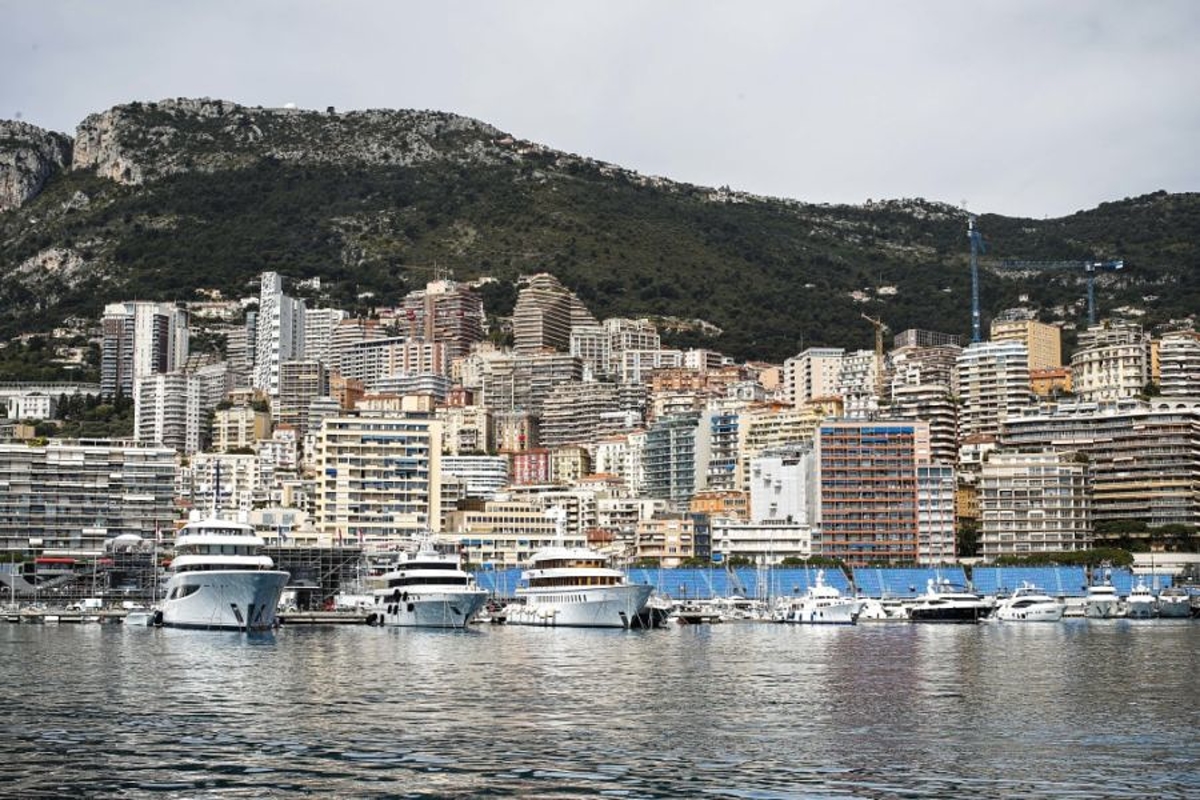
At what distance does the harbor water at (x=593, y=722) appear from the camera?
44094 mm

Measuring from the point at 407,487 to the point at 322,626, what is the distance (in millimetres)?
53167

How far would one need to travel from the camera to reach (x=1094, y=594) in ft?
582

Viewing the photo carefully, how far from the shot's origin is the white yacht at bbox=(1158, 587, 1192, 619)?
17362 centimetres

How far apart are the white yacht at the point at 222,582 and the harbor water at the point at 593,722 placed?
1935 centimetres

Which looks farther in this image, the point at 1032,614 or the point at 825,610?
the point at 1032,614

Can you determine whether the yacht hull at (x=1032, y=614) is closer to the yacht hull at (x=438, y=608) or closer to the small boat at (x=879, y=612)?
the small boat at (x=879, y=612)

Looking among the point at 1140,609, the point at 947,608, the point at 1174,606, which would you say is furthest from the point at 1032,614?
the point at 1174,606

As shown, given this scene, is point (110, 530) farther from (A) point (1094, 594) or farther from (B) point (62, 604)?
(A) point (1094, 594)

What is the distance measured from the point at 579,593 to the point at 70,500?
86.3 metres

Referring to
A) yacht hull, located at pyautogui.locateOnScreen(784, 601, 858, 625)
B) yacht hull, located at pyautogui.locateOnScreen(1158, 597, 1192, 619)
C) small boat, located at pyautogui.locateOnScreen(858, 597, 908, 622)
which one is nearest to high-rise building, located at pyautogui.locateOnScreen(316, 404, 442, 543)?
small boat, located at pyautogui.locateOnScreen(858, 597, 908, 622)

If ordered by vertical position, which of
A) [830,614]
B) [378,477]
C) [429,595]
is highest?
[378,477]

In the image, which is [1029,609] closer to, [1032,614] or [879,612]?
[1032,614]

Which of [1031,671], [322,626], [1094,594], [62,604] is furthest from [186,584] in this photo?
[1094,594]

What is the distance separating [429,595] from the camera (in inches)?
5143
